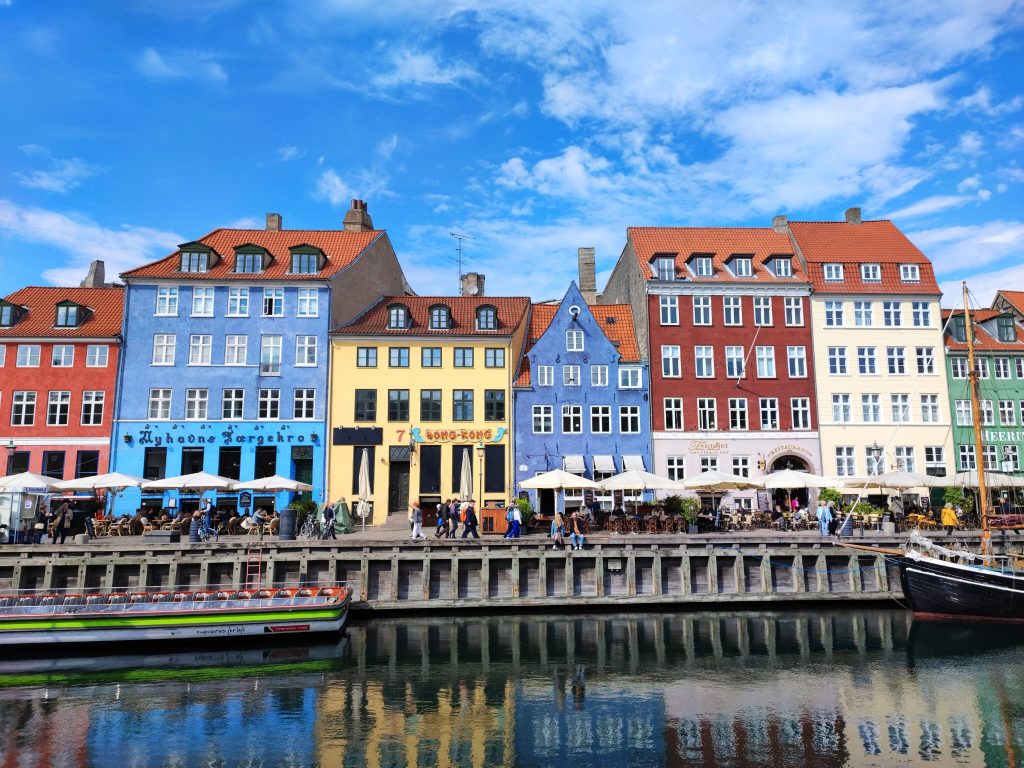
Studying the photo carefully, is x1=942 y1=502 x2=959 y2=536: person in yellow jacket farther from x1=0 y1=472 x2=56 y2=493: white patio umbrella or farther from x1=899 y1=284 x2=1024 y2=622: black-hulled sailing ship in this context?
x1=0 y1=472 x2=56 y2=493: white patio umbrella

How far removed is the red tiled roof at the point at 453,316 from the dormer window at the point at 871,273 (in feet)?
66.1

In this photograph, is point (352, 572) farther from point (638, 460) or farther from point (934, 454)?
point (934, 454)

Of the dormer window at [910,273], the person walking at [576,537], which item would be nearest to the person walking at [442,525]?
the person walking at [576,537]

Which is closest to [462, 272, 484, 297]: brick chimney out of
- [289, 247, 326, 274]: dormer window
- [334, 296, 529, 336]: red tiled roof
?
[334, 296, 529, 336]: red tiled roof

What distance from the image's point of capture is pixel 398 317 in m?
43.1

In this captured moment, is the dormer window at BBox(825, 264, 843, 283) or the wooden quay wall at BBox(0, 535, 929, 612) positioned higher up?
the dormer window at BBox(825, 264, 843, 283)

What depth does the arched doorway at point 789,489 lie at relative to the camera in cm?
4144

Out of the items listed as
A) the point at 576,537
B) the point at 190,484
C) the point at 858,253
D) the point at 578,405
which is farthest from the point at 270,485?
the point at 858,253

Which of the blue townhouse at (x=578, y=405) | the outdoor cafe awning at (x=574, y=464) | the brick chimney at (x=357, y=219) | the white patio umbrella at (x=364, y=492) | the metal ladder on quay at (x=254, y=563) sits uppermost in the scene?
the brick chimney at (x=357, y=219)

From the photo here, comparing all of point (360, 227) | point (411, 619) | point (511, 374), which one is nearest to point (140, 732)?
point (411, 619)

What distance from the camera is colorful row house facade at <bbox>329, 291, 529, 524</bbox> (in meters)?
40.8

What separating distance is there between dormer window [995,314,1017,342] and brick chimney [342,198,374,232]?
133 ft

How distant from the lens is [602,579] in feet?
A: 93.5

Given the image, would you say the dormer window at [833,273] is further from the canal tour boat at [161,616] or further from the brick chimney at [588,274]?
the canal tour boat at [161,616]
